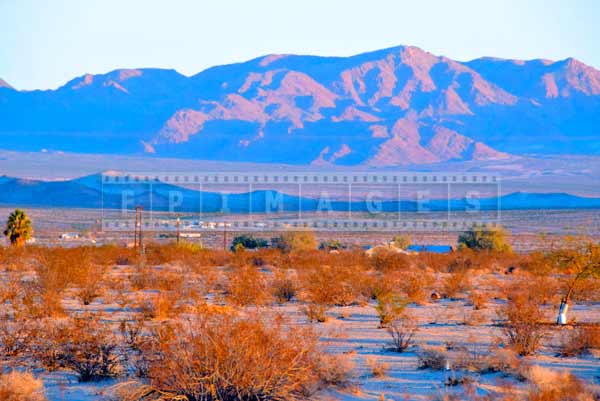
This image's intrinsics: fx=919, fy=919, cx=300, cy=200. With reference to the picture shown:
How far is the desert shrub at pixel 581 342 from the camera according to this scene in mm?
14273

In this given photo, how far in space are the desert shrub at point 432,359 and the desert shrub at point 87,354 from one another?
4.35m

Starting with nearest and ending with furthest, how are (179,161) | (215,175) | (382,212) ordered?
1. (382,212)
2. (215,175)
3. (179,161)

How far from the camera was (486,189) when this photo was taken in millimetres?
130750

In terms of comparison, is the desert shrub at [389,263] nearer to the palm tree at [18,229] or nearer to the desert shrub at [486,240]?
the desert shrub at [486,240]

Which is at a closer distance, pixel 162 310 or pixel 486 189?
pixel 162 310

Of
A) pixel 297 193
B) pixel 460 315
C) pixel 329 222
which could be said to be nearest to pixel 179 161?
pixel 297 193

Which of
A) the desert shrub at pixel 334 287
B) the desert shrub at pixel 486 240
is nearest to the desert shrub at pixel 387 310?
the desert shrub at pixel 334 287

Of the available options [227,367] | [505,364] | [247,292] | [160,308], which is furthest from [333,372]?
[247,292]

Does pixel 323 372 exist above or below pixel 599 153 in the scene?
below

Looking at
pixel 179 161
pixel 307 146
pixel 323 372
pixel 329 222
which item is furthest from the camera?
pixel 307 146

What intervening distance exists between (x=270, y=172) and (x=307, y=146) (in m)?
41.0

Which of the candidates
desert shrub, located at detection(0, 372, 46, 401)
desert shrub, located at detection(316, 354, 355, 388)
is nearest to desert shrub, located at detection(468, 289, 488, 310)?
desert shrub, located at detection(316, 354, 355, 388)

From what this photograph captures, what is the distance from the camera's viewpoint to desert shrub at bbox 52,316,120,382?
40.2 ft

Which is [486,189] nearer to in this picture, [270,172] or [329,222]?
[270,172]
